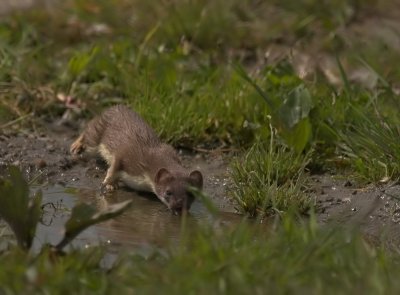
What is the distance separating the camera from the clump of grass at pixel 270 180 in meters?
6.80

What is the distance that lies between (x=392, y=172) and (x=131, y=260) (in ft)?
8.18

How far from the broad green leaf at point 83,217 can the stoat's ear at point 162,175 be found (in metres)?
1.75

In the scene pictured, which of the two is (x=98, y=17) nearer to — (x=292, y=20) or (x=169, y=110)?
(x=292, y=20)

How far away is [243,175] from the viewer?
23.4ft

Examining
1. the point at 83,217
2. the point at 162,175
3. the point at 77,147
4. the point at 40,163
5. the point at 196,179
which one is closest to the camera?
the point at 83,217

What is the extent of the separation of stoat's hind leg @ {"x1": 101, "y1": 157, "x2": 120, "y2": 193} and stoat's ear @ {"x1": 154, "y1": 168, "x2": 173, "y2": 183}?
429 millimetres

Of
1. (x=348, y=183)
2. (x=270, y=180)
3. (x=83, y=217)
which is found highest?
(x=83, y=217)

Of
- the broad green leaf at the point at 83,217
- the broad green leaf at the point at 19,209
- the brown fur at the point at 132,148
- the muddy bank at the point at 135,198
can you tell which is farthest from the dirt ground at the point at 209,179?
the broad green leaf at the point at 83,217

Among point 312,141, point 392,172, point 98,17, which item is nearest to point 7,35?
point 98,17

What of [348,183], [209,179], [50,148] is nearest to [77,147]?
[50,148]

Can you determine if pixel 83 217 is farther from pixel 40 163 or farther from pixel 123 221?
pixel 40 163

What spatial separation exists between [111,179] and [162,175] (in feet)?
1.67

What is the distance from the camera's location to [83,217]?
5.43 meters

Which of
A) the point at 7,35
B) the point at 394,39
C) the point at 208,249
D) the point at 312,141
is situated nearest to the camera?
the point at 208,249
